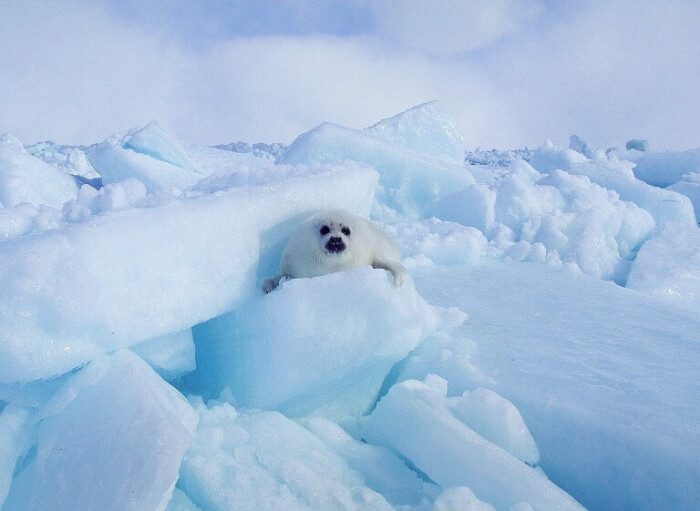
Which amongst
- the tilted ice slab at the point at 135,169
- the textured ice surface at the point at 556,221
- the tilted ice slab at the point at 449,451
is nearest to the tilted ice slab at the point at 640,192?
the textured ice surface at the point at 556,221

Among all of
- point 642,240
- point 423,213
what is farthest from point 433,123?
point 642,240

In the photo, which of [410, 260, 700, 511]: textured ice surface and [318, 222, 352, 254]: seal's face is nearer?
[410, 260, 700, 511]: textured ice surface

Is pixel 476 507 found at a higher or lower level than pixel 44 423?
higher

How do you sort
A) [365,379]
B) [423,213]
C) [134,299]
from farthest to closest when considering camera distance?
1. [423,213]
2. [365,379]
3. [134,299]

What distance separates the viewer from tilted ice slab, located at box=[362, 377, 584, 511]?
51.3 inches

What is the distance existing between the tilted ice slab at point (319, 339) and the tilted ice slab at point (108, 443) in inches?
12.8

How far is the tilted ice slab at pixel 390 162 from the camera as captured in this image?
14.2 feet

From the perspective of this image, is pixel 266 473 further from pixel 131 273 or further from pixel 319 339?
pixel 131 273

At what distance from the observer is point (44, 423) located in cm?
145

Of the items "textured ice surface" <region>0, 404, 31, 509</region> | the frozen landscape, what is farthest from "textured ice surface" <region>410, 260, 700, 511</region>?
"textured ice surface" <region>0, 404, 31, 509</region>

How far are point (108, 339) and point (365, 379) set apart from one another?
874 mm

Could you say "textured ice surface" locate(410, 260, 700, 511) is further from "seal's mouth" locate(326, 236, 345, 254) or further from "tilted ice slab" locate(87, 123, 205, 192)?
"tilted ice slab" locate(87, 123, 205, 192)

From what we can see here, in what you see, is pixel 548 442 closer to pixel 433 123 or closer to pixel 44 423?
pixel 44 423

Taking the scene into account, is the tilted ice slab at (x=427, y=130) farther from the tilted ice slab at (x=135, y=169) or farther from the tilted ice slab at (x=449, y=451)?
the tilted ice slab at (x=449, y=451)
